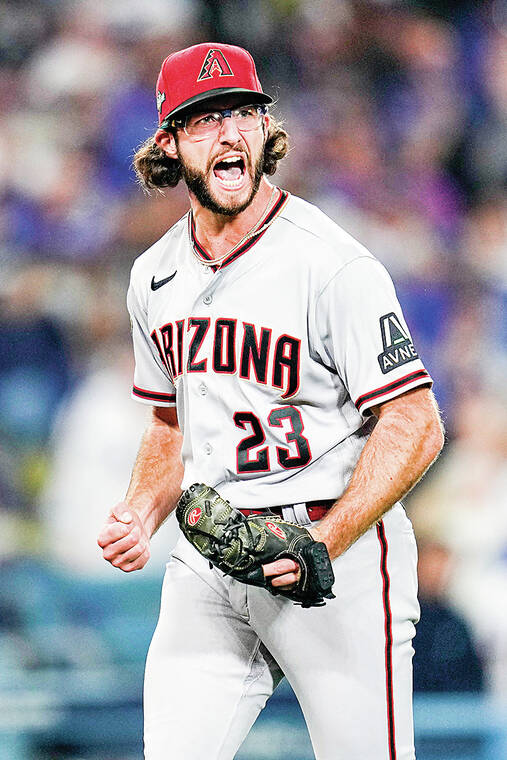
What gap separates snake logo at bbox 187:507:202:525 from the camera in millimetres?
1677

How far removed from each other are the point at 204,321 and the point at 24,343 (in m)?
2.22

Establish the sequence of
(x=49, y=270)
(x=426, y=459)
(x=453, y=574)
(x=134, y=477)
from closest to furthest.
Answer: (x=426, y=459) < (x=134, y=477) < (x=453, y=574) < (x=49, y=270)

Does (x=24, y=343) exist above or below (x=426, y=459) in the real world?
above

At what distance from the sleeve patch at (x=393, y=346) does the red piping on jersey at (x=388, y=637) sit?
0.99ft

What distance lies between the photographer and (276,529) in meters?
1.66

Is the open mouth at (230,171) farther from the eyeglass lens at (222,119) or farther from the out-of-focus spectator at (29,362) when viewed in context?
the out-of-focus spectator at (29,362)

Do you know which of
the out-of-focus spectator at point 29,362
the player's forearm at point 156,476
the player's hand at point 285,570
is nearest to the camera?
the player's hand at point 285,570

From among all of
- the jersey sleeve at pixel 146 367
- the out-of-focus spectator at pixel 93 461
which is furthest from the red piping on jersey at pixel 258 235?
the out-of-focus spectator at pixel 93 461

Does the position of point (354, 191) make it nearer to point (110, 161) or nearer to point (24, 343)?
point (110, 161)

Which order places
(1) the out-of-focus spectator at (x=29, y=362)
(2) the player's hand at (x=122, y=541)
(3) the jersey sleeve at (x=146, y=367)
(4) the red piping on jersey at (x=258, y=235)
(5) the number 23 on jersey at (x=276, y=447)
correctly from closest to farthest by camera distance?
(2) the player's hand at (x=122, y=541)
(5) the number 23 on jersey at (x=276, y=447)
(4) the red piping on jersey at (x=258, y=235)
(3) the jersey sleeve at (x=146, y=367)
(1) the out-of-focus spectator at (x=29, y=362)

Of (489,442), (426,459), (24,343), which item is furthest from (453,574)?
(426,459)

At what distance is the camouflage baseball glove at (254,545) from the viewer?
1620 mm

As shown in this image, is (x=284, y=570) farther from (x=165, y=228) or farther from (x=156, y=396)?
(x=165, y=228)

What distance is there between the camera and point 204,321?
1.92 m
